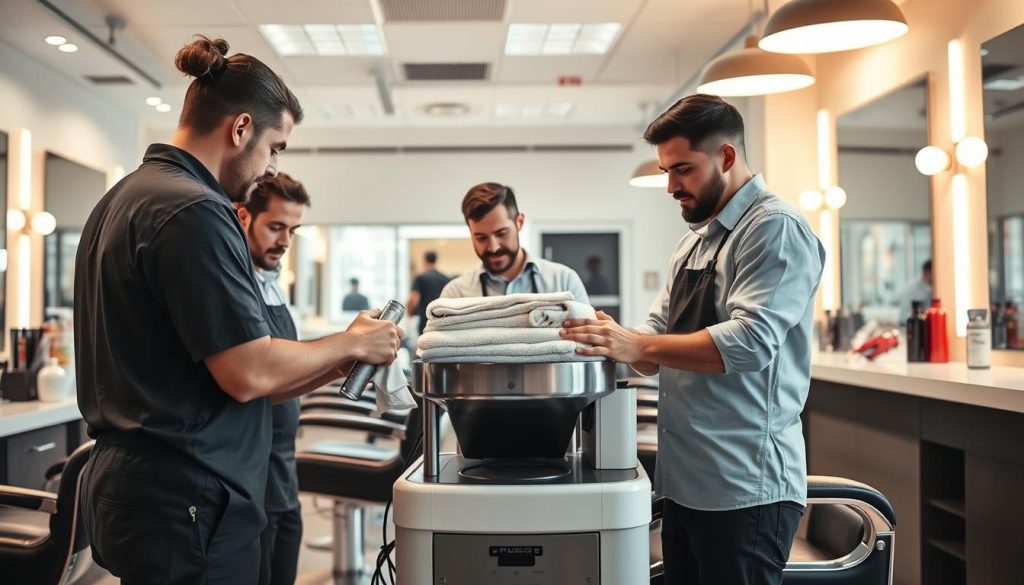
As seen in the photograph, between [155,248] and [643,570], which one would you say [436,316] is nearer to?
[155,248]

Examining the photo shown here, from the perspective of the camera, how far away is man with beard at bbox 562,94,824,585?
1.56 meters

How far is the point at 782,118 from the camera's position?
17.6 feet

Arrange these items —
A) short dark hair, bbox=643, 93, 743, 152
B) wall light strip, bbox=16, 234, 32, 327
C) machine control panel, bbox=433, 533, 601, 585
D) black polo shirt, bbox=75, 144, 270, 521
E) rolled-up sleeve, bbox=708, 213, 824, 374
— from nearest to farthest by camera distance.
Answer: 1. black polo shirt, bbox=75, 144, 270, 521
2. machine control panel, bbox=433, 533, 601, 585
3. rolled-up sleeve, bbox=708, 213, 824, 374
4. short dark hair, bbox=643, 93, 743, 152
5. wall light strip, bbox=16, 234, 32, 327

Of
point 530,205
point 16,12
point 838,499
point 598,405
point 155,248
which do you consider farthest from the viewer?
point 530,205

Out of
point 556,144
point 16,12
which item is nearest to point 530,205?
point 556,144

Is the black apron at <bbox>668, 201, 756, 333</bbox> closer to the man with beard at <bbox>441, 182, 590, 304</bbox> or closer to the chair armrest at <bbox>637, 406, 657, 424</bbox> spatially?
the man with beard at <bbox>441, 182, 590, 304</bbox>

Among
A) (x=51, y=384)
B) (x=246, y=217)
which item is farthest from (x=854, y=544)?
(x=51, y=384)

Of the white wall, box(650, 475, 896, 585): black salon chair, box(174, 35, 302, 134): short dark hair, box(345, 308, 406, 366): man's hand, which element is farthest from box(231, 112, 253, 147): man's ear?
the white wall

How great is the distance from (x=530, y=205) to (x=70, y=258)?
4.54 m

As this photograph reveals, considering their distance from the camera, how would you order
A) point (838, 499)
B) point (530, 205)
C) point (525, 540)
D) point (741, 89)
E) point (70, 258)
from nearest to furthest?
point (525, 540)
point (838, 499)
point (741, 89)
point (70, 258)
point (530, 205)

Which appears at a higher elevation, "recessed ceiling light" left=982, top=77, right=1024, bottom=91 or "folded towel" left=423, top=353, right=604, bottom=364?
"recessed ceiling light" left=982, top=77, right=1024, bottom=91

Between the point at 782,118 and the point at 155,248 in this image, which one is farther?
the point at 782,118

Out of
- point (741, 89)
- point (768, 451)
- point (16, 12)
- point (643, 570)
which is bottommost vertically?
point (643, 570)

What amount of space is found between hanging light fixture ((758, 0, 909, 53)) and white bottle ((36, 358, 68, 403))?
9.53 feet
